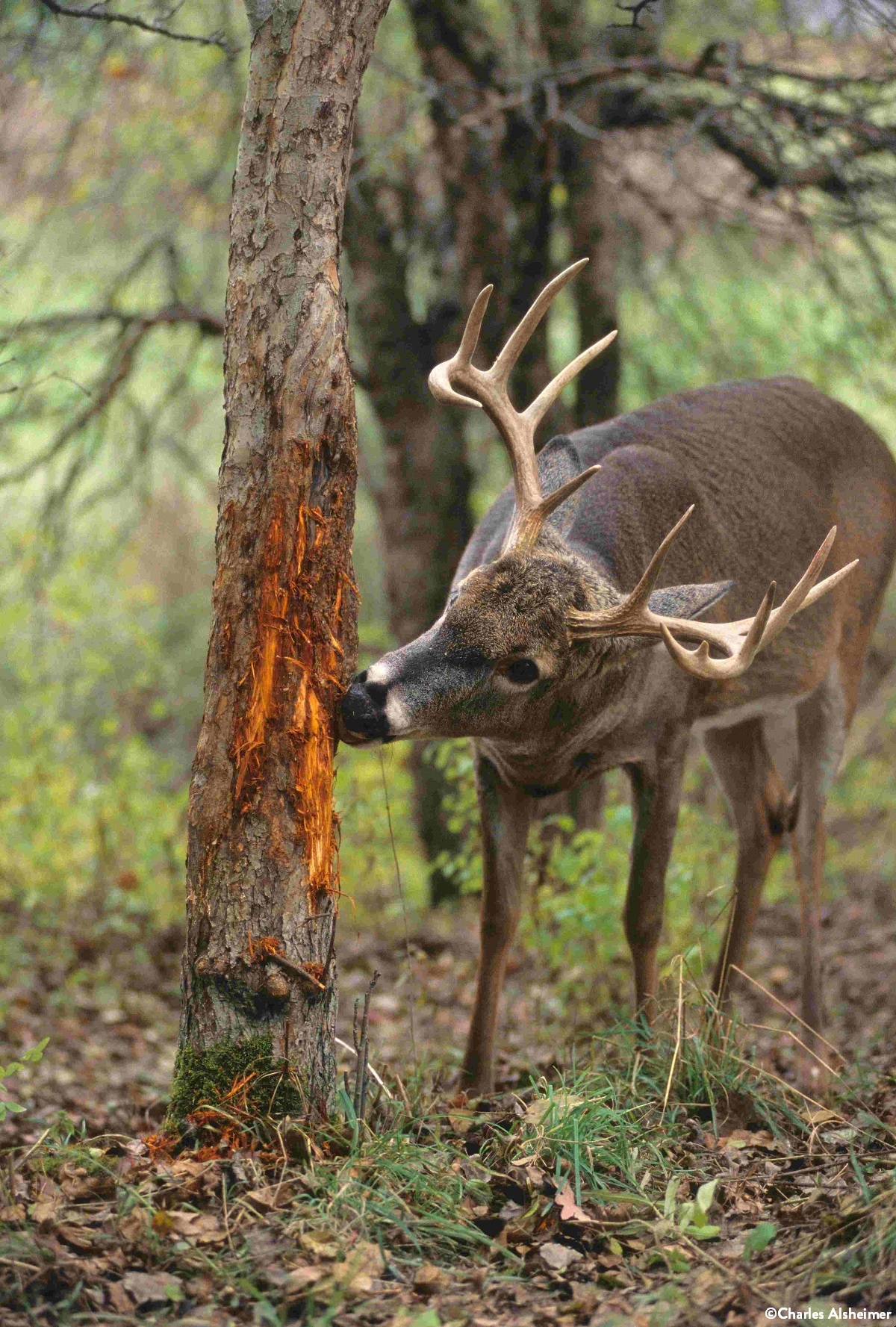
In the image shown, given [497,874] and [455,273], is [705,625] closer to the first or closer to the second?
[497,874]

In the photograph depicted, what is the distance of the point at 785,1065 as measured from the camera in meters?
5.61

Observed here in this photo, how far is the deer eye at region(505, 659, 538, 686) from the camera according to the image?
4.16 metres

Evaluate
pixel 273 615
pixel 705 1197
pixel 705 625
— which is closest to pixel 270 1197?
pixel 705 1197

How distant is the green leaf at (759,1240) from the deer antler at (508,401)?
1.97 metres

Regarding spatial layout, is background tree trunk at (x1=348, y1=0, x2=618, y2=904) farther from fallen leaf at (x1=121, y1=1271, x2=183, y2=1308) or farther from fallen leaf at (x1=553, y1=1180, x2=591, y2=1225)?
fallen leaf at (x1=121, y1=1271, x2=183, y2=1308)

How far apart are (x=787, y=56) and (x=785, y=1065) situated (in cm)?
533

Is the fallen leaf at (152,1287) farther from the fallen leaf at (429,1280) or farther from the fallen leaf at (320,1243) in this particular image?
the fallen leaf at (429,1280)

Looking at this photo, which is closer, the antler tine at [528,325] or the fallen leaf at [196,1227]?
the fallen leaf at [196,1227]

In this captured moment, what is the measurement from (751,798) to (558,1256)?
134 inches

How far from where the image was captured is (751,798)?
6320mm

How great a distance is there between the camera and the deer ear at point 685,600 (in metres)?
4.29

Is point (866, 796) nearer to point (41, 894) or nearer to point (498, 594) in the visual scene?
point (41, 894)

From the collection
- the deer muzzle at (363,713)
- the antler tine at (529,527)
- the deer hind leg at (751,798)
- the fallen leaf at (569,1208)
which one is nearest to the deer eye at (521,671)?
the antler tine at (529,527)

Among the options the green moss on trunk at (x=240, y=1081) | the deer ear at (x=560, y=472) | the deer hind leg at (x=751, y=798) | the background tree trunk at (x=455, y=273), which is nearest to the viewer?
the green moss on trunk at (x=240, y=1081)
